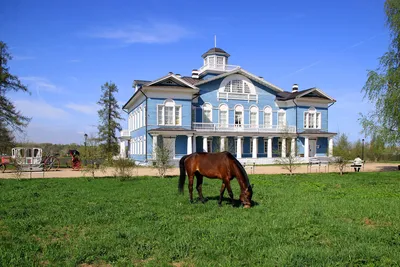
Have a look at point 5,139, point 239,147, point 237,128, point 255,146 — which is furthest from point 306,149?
point 5,139

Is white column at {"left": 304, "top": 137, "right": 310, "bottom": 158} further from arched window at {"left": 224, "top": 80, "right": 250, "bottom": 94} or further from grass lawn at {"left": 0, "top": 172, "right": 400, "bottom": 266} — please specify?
Result: grass lawn at {"left": 0, "top": 172, "right": 400, "bottom": 266}

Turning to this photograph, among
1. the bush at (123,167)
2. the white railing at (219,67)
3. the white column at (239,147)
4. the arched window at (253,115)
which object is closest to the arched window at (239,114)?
the arched window at (253,115)

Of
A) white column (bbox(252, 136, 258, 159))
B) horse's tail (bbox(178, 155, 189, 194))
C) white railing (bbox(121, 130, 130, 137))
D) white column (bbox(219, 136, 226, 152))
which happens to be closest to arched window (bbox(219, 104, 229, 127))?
white column (bbox(219, 136, 226, 152))

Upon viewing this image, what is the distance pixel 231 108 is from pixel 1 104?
23729 mm

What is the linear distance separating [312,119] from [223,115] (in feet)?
39.9

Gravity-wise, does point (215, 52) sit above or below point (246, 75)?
above

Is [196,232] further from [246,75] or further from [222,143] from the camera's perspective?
[246,75]

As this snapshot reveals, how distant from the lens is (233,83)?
42.3 meters

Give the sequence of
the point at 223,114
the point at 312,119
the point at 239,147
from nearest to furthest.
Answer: the point at 239,147
the point at 223,114
the point at 312,119

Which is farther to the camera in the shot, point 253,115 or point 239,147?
point 253,115

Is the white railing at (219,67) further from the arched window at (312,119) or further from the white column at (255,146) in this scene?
the arched window at (312,119)

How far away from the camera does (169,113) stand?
37.5m

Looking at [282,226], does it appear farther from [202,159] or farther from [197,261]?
[202,159]

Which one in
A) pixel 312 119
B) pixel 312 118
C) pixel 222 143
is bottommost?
pixel 222 143
